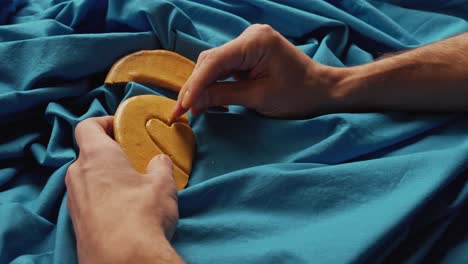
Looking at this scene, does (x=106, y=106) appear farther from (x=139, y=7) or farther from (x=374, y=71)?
(x=374, y=71)

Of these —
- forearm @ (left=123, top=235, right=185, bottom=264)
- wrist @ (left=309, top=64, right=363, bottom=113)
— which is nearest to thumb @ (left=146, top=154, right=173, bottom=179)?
forearm @ (left=123, top=235, right=185, bottom=264)

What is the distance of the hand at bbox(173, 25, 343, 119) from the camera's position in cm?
61

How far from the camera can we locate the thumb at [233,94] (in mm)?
635

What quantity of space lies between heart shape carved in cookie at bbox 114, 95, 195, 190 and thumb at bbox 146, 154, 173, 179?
0.03 metres

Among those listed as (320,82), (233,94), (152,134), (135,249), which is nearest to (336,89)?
(320,82)

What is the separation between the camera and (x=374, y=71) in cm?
67

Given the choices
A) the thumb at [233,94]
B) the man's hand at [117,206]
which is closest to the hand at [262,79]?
the thumb at [233,94]

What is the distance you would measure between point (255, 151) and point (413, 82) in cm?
26

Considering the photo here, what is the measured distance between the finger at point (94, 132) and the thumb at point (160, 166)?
6 centimetres

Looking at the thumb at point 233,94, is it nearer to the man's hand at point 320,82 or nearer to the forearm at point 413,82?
the man's hand at point 320,82

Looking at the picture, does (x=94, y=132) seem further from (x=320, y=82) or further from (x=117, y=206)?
(x=320, y=82)

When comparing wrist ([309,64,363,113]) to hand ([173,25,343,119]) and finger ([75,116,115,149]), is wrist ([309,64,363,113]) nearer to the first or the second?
hand ([173,25,343,119])

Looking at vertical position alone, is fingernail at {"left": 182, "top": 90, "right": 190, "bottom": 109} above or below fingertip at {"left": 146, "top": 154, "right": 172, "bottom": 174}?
above

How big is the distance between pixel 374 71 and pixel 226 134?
9.8 inches
